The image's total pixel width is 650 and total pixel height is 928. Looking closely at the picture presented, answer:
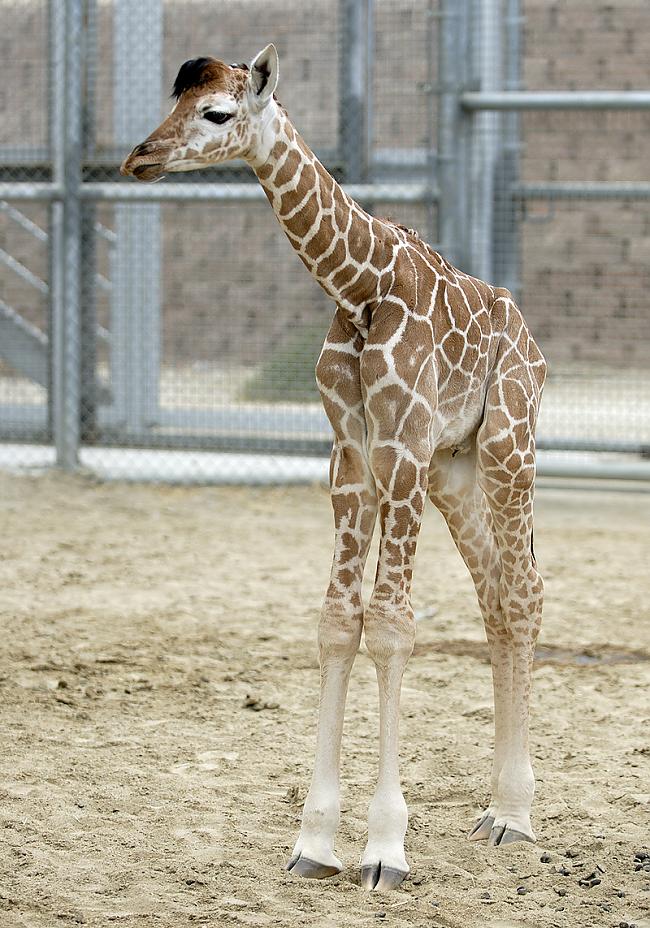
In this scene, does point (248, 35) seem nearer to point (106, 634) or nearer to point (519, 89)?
point (519, 89)

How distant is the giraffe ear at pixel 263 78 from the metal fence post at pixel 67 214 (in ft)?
19.1

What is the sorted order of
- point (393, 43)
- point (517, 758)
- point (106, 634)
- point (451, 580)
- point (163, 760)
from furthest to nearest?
1. point (393, 43)
2. point (451, 580)
3. point (106, 634)
4. point (163, 760)
5. point (517, 758)

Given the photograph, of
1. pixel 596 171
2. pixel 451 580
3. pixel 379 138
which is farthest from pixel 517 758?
pixel 596 171

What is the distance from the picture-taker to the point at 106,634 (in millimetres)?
5555

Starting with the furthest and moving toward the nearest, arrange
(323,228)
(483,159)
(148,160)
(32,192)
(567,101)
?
1. (32,192)
2. (483,159)
3. (567,101)
4. (323,228)
5. (148,160)

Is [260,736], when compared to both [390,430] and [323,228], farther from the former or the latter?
[323,228]

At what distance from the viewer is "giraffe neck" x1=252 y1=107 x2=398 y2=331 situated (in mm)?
3389

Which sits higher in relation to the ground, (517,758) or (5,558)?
(517,758)

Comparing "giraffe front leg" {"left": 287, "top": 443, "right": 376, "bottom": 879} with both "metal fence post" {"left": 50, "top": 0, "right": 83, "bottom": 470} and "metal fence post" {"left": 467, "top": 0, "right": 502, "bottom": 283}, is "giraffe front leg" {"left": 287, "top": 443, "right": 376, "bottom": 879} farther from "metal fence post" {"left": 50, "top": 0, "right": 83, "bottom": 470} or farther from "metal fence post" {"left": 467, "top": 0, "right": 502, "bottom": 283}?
"metal fence post" {"left": 50, "top": 0, "right": 83, "bottom": 470}

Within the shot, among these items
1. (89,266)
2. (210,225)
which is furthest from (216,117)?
(210,225)

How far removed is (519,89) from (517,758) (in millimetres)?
6826

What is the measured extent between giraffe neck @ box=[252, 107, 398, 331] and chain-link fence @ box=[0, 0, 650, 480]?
4.86 meters

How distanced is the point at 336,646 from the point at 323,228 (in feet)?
3.71

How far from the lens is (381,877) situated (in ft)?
10.6
